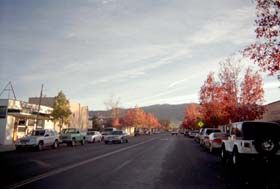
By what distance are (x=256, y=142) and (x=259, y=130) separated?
84cm

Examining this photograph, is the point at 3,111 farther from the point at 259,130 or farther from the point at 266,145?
the point at 266,145

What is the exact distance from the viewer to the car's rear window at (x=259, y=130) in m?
14.9

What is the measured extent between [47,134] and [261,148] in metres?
24.7

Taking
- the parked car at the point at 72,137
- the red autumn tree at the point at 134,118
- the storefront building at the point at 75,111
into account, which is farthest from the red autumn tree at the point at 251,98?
the red autumn tree at the point at 134,118

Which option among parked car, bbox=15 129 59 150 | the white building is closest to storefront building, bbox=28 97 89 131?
the white building

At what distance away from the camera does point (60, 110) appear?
54938 millimetres

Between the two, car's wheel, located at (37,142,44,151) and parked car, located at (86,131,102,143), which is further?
parked car, located at (86,131,102,143)

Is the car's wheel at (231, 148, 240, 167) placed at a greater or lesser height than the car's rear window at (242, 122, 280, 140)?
lesser

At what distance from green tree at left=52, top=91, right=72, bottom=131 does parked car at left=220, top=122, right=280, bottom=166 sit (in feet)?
139

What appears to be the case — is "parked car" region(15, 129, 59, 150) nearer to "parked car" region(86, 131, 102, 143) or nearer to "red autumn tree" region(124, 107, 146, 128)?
"parked car" region(86, 131, 102, 143)

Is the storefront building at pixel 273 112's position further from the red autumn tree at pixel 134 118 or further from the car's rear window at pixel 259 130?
the red autumn tree at pixel 134 118

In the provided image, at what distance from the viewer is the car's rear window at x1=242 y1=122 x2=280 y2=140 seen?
14.9m

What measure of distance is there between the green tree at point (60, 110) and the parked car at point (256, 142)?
139 ft

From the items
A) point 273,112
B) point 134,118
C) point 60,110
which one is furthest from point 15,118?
point 134,118
